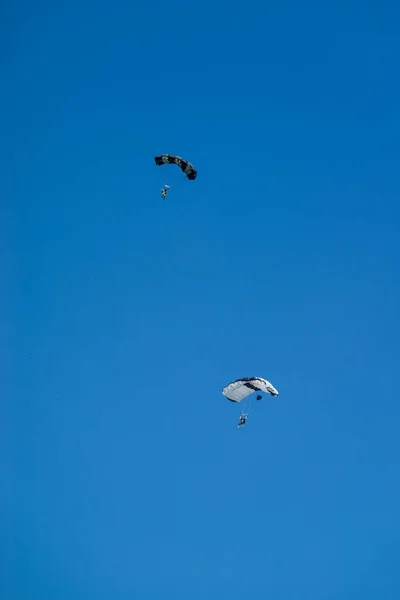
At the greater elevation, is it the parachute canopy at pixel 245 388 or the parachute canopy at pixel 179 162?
the parachute canopy at pixel 179 162

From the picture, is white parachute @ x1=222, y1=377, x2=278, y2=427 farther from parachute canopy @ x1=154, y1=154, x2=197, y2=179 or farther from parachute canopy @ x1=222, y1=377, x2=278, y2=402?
parachute canopy @ x1=154, y1=154, x2=197, y2=179

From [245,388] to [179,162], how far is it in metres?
16.1

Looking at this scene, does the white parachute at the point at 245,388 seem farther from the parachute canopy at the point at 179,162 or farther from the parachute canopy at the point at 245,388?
the parachute canopy at the point at 179,162

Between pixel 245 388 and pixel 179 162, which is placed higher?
pixel 179 162

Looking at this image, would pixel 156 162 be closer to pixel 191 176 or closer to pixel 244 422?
pixel 191 176

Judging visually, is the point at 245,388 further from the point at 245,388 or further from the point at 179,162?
the point at 179,162

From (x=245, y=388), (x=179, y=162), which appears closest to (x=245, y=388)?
(x=245, y=388)

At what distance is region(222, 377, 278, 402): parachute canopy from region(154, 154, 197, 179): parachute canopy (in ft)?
47.2

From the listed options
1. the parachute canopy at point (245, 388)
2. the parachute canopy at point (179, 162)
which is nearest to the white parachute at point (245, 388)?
the parachute canopy at point (245, 388)

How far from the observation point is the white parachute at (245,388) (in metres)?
47.9

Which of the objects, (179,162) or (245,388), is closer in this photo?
(245,388)

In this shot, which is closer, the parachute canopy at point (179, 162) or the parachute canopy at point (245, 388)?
the parachute canopy at point (245, 388)

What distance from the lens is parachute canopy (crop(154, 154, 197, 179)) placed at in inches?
2026

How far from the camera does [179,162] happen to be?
2040 inches
